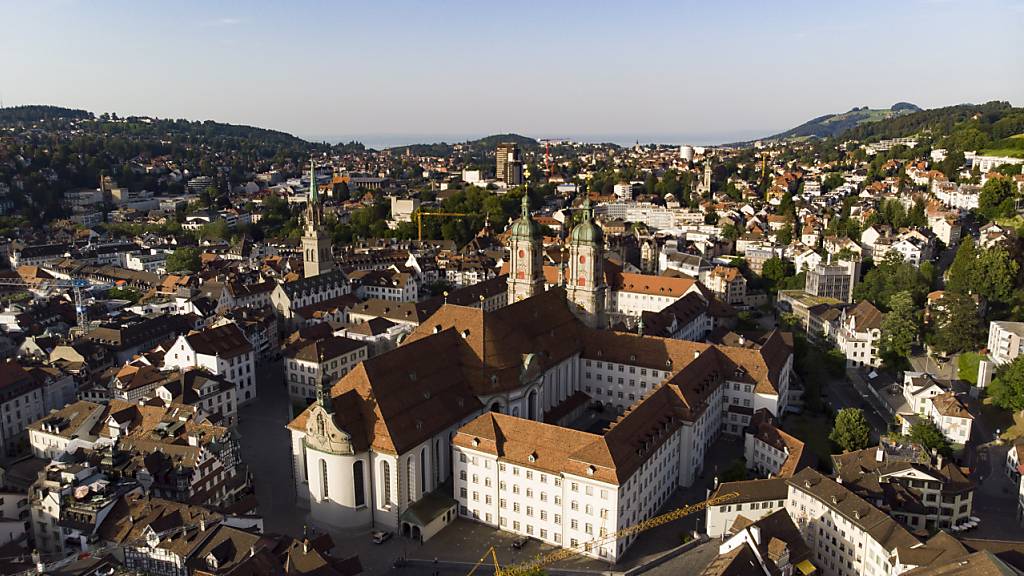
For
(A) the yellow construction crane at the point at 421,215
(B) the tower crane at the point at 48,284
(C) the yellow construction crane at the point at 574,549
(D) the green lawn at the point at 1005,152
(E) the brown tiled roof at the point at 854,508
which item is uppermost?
(D) the green lawn at the point at 1005,152

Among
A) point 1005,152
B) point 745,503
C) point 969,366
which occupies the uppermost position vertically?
point 1005,152

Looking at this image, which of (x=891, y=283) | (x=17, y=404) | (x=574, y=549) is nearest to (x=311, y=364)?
(x=17, y=404)

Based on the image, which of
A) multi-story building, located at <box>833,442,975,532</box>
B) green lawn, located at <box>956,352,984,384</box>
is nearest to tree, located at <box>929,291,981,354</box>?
green lawn, located at <box>956,352,984,384</box>

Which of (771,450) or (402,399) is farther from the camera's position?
(771,450)

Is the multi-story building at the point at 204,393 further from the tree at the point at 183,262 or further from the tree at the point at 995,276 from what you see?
the tree at the point at 995,276

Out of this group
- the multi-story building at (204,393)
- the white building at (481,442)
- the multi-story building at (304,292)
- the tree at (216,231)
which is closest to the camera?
the white building at (481,442)

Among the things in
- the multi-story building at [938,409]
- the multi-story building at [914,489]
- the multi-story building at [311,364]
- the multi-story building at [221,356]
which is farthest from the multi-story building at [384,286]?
the multi-story building at [914,489]

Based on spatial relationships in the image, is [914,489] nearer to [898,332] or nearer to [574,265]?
[574,265]

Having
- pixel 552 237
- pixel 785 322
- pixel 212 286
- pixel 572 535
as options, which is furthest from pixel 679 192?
pixel 572 535
